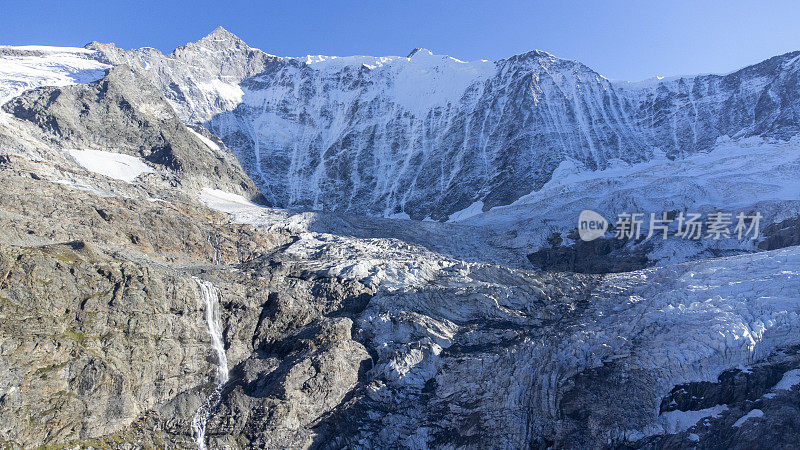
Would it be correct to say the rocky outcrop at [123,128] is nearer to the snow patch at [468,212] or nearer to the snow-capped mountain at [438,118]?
the snow-capped mountain at [438,118]

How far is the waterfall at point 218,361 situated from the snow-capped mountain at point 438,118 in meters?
67.0

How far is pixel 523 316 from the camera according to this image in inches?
2020

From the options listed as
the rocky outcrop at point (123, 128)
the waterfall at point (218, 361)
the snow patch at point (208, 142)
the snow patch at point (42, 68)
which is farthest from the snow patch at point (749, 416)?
the snow patch at point (42, 68)

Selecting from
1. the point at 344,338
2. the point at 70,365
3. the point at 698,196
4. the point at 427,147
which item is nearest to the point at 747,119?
the point at 698,196

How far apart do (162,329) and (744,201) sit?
77.7 metres

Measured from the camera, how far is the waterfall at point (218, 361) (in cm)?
3766

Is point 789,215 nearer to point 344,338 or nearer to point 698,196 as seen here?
point 698,196

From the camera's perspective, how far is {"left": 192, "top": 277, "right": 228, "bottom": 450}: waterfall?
124 ft

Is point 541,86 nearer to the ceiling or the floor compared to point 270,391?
nearer to the ceiling

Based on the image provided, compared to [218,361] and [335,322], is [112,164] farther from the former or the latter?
[335,322]

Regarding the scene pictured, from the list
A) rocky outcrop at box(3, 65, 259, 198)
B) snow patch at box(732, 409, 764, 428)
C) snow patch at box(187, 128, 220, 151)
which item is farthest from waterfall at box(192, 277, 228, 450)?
snow patch at box(187, 128, 220, 151)

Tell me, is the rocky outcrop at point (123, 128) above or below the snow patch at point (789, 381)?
above

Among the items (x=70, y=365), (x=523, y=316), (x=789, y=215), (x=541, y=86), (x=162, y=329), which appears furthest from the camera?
(x=541, y=86)

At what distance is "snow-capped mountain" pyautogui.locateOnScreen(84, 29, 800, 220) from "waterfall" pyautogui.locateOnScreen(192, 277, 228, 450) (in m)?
67.0
